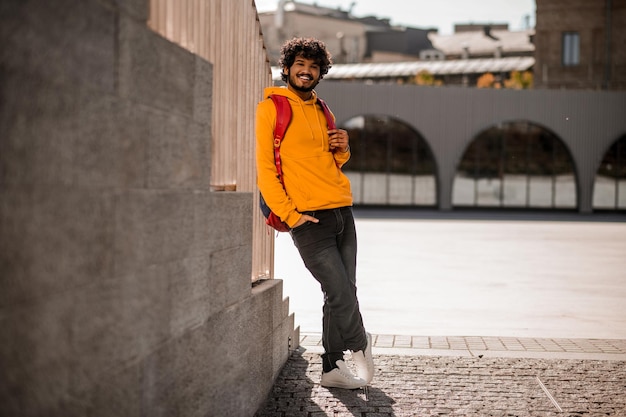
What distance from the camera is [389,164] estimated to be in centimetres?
3112

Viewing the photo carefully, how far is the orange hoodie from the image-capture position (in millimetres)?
3963

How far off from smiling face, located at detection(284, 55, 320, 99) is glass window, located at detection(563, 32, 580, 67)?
3852 centimetres

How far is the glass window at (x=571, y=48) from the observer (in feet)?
131

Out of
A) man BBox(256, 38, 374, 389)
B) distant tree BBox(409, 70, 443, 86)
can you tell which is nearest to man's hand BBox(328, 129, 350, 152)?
man BBox(256, 38, 374, 389)

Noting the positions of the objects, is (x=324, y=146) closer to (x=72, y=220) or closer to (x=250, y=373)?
(x=250, y=373)

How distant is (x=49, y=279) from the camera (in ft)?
6.46

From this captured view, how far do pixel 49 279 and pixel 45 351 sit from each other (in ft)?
0.57

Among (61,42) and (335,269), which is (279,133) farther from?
(61,42)

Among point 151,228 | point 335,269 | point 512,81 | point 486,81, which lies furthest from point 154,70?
point 486,81

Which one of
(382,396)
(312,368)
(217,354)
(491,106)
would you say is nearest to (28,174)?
(217,354)

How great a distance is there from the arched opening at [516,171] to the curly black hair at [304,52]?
87.3ft

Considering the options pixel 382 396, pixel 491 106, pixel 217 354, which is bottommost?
pixel 382 396

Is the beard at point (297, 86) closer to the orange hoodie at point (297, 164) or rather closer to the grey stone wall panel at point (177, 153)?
the orange hoodie at point (297, 164)

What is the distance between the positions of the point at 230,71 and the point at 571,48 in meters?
39.3
